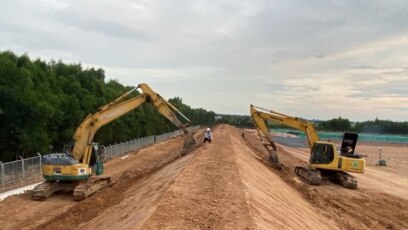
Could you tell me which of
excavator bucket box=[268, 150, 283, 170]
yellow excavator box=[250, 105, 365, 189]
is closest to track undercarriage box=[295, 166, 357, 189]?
yellow excavator box=[250, 105, 365, 189]

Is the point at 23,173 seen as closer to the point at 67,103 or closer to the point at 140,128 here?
the point at 67,103

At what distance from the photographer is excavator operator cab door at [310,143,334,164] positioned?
30.8 meters

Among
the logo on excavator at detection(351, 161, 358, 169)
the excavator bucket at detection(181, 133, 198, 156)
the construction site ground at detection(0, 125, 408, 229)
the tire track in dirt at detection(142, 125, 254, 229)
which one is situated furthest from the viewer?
the excavator bucket at detection(181, 133, 198, 156)

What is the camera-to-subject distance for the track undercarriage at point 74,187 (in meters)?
21.9

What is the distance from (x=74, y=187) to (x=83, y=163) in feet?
4.42

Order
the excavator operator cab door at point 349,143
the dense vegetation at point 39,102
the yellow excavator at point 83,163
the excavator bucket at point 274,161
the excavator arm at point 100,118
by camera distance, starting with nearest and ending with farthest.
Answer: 1. the yellow excavator at point 83,163
2. the excavator arm at point 100,118
3. the dense vegetation at point 39,102
4. the excavator operator cab door at point 349,143
5. the excavator bucket at point 274,161

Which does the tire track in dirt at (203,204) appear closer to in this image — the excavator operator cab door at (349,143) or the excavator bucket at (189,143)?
the excavator bucket at (189,143)

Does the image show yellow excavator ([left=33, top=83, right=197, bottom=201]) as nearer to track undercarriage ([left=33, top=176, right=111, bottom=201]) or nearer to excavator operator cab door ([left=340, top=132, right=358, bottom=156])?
track undercarriage ([left=33, top=176, right=111, bottom=201])

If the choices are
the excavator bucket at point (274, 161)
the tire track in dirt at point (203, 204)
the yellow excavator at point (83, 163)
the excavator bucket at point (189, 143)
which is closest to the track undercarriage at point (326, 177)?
the excavator bucket at point (274, 161)

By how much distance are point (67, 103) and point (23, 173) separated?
967 cm

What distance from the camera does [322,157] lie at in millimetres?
30906

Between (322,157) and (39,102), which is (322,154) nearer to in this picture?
(322,157)

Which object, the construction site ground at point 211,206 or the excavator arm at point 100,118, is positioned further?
the excavator arm at point 100,118

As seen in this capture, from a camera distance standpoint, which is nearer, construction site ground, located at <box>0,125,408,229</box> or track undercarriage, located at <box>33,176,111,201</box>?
construction site ground, located at <box>0,125,408,229</box>
